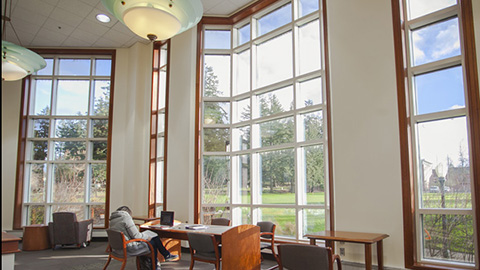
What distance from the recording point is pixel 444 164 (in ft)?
14.2

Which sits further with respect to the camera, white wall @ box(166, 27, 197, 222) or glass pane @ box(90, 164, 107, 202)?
glass pane @ box(90, 164, 107, 202)

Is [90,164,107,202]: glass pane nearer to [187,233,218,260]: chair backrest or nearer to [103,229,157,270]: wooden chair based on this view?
[103,229,157,270]: wooden chair

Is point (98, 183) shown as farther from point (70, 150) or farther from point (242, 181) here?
point (242, 181)

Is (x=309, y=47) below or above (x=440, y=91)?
above

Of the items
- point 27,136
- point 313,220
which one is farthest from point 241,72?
point 27,136

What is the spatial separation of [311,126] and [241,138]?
1693mm

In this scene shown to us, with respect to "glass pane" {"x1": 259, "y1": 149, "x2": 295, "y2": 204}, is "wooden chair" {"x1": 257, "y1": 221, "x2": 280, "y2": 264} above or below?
below

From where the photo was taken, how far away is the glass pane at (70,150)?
30.5ft

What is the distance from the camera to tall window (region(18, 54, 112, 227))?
358 inches

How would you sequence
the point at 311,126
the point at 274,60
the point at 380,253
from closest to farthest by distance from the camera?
1. the point at 380,253
2. the point at 311,126
3. the point at 274,60

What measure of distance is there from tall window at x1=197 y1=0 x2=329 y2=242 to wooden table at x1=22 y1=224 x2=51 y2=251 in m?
3.76

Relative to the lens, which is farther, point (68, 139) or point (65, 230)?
point (68, 139)

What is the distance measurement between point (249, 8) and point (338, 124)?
10.9ft

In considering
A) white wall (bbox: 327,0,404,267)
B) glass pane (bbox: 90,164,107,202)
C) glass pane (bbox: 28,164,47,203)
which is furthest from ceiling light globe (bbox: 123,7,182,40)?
glass pane (bbox: 28,164,47,203)
